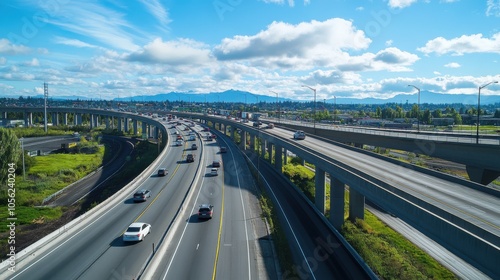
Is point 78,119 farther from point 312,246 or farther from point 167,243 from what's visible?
point 312,246

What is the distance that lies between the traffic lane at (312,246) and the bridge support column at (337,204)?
1.16 m

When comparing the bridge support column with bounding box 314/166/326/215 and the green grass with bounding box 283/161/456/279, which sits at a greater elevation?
the bridge support column with bounding box 314/166/326/215

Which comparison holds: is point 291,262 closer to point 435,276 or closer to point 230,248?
point 230,248

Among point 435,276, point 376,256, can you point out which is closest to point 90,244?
point 376,256

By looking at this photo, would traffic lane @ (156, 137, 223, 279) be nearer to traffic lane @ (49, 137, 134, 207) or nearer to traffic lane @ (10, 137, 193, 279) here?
traffic lane @ (10, 137, 193, 279)

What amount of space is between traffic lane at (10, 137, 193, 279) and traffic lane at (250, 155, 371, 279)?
41.9 feet

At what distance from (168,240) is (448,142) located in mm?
31321

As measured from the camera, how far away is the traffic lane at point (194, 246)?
19.9 metres

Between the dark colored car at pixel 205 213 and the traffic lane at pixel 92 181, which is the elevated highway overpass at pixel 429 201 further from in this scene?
the traffic lane at pixel 92 181

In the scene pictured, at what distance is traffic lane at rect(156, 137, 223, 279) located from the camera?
19906 mm

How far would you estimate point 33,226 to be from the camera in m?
35.2

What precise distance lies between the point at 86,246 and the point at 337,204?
23.0 m

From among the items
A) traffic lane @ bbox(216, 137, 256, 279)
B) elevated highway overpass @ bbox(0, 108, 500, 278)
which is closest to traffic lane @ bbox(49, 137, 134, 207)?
traffic lane @ bbox(216, 137, 256, 279)

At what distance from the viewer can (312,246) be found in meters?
29.5
